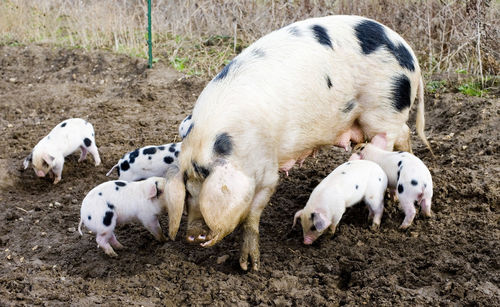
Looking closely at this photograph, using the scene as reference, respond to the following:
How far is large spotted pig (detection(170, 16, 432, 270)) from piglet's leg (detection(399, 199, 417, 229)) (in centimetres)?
65

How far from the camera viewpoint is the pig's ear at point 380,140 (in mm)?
4789

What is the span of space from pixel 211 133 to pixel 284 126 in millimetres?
580

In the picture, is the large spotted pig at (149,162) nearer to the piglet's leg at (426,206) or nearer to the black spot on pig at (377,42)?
the black spot on pig at (377,42)

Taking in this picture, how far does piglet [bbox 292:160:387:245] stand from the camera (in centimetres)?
426

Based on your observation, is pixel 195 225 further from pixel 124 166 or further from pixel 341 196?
pixel 124 166

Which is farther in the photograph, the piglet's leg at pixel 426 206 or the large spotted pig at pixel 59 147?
the large spotted pig at pixel 59 147

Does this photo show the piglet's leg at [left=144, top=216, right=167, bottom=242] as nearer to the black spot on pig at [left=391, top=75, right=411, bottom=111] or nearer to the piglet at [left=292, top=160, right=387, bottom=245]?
the piglet at [left=292, top=160, right=387, bottom=245]

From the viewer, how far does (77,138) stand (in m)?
5.88

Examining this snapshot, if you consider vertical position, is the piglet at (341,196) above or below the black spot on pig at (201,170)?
below

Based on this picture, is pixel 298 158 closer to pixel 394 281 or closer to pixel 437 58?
pixel 394 281

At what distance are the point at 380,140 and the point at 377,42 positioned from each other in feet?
2.68

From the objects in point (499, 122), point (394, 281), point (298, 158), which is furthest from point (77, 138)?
point (499, 122)

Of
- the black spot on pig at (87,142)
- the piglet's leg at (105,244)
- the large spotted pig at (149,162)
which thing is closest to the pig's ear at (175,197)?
the piglet's leg at (105,244)

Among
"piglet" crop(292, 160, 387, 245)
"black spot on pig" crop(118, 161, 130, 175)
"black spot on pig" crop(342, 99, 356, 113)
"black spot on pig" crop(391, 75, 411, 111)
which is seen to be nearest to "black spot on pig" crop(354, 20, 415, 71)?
"black spot on pig" crop(391, 75, 411, 111)
